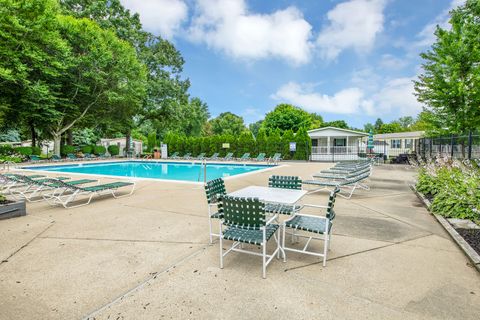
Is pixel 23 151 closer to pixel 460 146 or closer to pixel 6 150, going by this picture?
pixel 6 150

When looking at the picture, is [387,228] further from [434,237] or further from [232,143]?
[232,143]

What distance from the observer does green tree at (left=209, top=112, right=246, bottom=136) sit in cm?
4691

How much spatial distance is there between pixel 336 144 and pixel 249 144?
10.4m

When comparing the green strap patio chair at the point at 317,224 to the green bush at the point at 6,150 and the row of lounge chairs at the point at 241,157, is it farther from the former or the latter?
the green bush at the point at 6,150

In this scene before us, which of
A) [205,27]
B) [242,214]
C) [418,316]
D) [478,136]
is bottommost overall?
[418,316]

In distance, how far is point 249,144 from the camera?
2508 cm

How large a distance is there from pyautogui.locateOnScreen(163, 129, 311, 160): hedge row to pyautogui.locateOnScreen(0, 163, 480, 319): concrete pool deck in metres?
18.6

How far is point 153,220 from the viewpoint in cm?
507

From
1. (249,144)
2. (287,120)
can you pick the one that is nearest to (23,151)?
(249,144)

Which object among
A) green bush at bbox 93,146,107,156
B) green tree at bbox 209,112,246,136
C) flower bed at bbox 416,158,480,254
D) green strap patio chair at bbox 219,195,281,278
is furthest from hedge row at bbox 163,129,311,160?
green strap patio chair at bbox 219,195,281,278

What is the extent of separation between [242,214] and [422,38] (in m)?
19.7

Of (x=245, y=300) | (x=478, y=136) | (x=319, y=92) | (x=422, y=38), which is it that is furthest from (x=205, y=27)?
(x=319, y=92)

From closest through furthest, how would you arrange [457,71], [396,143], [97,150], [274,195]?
[274,195], [457,71], [97,150], [396,143]

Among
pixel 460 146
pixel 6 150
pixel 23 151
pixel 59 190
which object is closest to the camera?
pixel 59 190
